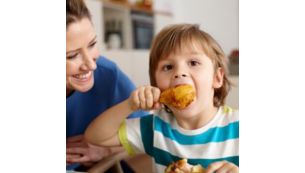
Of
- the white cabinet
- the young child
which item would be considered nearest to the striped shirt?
the young child

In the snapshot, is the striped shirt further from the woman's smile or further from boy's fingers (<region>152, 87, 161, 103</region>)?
the woman's smile

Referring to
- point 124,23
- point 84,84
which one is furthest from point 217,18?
point 84,84

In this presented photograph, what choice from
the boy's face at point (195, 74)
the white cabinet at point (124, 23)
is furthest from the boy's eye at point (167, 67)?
the white cabinet at point (124, 23)

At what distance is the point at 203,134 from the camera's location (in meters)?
0.94

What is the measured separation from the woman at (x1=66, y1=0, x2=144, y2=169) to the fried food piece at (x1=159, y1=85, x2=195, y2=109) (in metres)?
0.14

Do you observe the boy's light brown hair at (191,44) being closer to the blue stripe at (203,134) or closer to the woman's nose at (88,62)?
the blue stripe at (203,134)

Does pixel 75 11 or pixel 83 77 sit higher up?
pixel 75 11

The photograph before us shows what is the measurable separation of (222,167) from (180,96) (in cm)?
19

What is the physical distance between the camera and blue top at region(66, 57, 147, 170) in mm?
1068

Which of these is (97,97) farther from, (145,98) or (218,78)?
(218,78)
